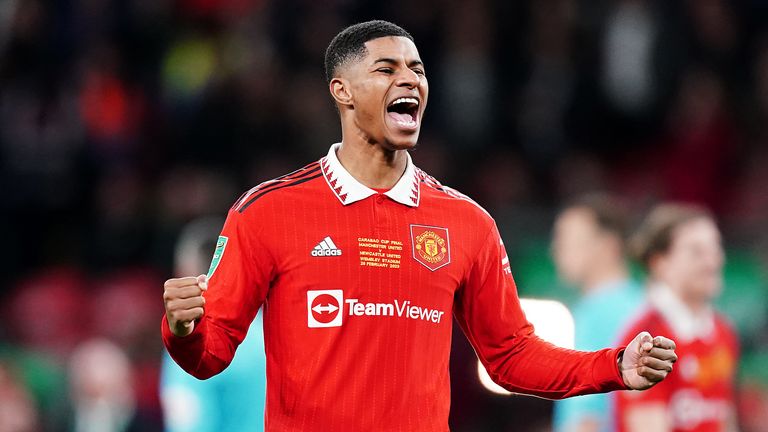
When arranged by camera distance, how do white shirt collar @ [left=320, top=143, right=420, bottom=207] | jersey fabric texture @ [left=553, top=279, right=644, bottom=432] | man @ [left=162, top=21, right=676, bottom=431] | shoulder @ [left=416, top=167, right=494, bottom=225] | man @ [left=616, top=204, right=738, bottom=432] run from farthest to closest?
jersey fabric texture @ [left=553, top=279, right=644, bottom=432], man @ [left=616, top=204, right=738, bottom=432], shoulder @ [left=416, top=167, right=494, bottom=225], white shirt collar @ [left=320, top=143, right=420, bottom=207], man @ [left=162, top=21, right=676, bottom=431]

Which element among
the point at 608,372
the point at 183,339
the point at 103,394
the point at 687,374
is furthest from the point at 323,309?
the point at 103,394

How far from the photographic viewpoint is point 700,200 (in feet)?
36.3

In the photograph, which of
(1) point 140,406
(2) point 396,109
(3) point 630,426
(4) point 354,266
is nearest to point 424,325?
(4) point 354,266

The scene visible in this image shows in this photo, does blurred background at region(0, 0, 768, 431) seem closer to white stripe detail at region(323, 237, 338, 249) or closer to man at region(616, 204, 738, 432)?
man at region(616, 204, 738, 432)

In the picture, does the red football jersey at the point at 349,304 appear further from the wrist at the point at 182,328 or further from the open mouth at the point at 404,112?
the open mouth at the point at 404,112

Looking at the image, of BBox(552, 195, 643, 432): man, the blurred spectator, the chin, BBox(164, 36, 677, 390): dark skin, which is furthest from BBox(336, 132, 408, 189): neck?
the blurred spectator

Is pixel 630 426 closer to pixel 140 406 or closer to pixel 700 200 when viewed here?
pixel 140 406

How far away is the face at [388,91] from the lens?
441 centimetres

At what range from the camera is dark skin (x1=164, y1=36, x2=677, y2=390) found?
4.40 metres

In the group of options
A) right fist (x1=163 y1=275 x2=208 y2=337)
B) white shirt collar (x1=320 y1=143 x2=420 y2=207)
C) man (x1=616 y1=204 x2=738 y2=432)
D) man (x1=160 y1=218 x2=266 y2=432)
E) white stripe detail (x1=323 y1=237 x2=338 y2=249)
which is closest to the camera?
right fist (x1=163 y1=275 x2=208 y2=337)

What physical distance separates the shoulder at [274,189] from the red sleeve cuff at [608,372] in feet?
3.63

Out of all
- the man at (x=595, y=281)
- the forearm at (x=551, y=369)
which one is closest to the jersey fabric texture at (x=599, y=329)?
the man at (x=595, y=281)

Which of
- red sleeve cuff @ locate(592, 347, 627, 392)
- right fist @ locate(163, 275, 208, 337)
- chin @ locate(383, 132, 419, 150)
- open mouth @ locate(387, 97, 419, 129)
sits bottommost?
red sleeve cuff @ locate(592, 347, 627, 392)

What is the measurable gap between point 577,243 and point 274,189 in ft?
10.7
